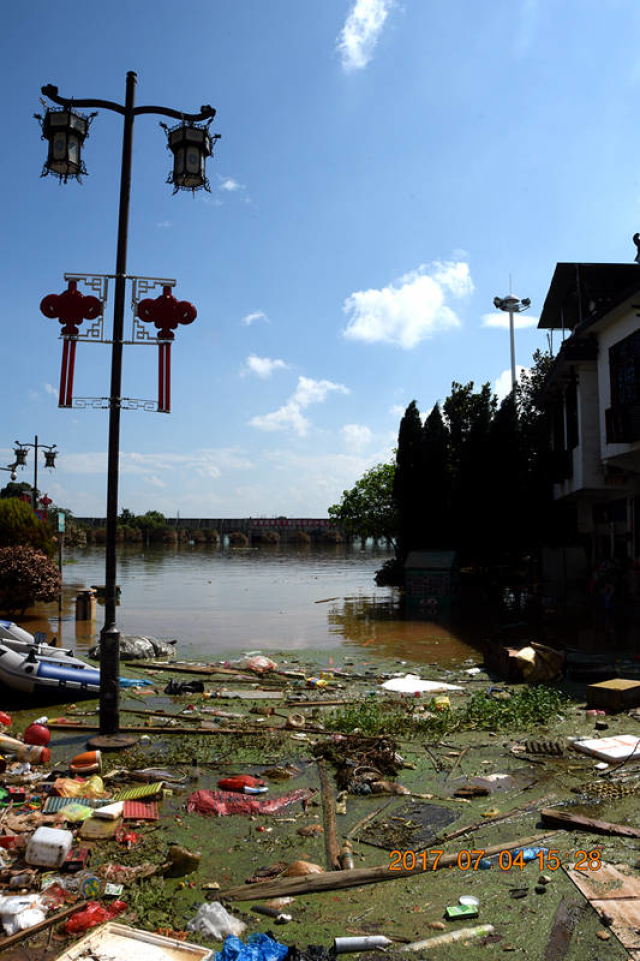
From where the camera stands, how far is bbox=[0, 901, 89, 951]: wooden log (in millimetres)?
3723

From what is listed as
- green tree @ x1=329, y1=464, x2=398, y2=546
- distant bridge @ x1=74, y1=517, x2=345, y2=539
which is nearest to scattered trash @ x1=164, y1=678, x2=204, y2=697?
green tree @ x1=329, y1=464, x2=398, y2=546

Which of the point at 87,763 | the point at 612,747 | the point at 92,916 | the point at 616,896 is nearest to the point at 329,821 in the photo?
the point at 92,916

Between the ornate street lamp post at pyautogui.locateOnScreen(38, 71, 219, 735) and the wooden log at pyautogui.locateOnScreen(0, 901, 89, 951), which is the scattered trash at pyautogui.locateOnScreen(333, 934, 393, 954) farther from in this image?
the ornate street lamp post at pyautogui.locateOnScreen(38, 71, 219, 735)

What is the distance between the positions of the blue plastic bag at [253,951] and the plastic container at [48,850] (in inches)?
55.9

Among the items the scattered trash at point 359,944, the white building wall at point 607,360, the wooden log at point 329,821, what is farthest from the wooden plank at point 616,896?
the white building wall at point 607,360

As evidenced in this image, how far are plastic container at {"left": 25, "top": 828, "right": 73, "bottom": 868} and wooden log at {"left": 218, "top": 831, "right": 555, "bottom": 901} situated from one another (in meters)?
1.09

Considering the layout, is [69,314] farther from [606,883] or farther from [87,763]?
[606,883]

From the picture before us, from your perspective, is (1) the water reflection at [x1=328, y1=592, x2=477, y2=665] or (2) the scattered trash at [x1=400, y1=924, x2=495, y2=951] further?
(1) the water reflection at [x1=328, y1=592, x2=477, y2=665]

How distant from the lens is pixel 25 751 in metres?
6.88

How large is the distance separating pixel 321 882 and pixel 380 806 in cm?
151

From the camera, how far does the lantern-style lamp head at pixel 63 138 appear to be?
7.54 metres

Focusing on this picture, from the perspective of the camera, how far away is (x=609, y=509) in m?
23.8

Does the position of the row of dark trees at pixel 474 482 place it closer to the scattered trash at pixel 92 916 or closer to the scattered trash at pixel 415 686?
the scattered trash at pixel 415 686

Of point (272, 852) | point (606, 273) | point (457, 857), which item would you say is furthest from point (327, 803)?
point (606, 273)
